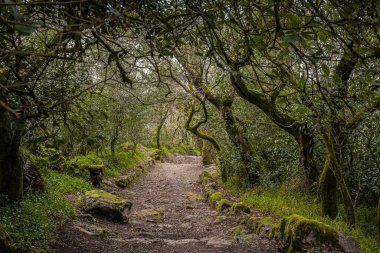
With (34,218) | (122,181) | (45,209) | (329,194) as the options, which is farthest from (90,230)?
(122,181)

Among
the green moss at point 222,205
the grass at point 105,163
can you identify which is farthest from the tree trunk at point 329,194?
the grass at point 105,163

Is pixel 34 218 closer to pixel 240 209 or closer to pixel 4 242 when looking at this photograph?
pixel 4 242

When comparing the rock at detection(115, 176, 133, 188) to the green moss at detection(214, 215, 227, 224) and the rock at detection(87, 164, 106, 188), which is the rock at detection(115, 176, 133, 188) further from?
the green moss at detection(214, 215, 227, 224)

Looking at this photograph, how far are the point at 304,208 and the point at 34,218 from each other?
576 cm

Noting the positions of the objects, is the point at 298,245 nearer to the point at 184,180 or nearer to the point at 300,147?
the point at 300,147

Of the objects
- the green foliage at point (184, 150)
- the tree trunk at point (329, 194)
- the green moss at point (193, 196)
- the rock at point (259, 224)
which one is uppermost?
the green foliage at point (184, 150)

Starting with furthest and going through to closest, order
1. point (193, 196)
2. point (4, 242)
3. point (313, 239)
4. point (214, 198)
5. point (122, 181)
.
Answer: point (122, 181), point (193, 196), point (214, 198), point (313, 239), point (4, 242)

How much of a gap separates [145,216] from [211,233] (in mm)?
2334

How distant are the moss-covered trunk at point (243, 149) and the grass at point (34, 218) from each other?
5.81 metres

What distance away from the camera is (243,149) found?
11.3 meters

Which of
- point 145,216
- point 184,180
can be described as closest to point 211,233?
point 145,216

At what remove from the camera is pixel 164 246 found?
6.64 m

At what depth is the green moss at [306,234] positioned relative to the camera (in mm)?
5148

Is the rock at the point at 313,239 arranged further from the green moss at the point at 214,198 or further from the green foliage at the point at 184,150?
the green foliage at the point at 184,150
